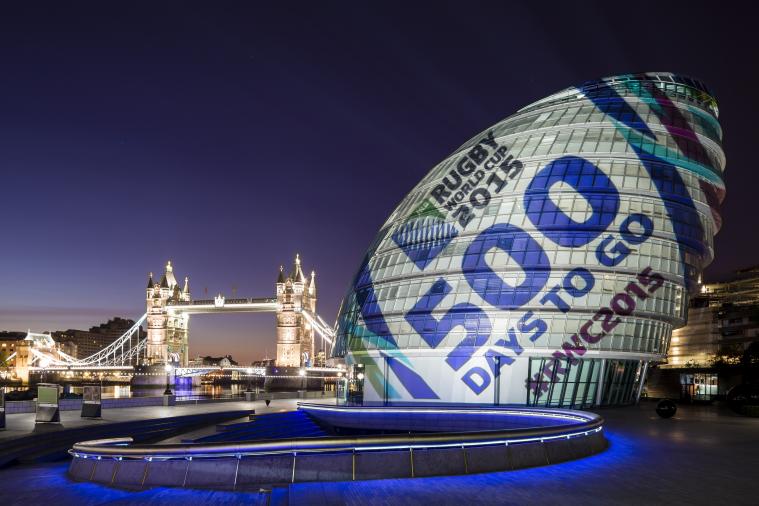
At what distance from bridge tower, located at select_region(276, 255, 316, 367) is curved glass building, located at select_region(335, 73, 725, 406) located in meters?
114

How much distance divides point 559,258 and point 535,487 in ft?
112

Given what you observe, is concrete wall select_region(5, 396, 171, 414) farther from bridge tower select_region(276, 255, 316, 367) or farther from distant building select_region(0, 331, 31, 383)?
distant building select_region(0, 331, 31, 383)

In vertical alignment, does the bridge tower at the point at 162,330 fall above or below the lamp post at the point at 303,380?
above

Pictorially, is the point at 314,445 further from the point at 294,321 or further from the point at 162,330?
the point at 162,330

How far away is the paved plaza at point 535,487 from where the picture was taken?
13.9 meters

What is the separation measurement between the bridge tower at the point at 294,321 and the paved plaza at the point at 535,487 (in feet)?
483

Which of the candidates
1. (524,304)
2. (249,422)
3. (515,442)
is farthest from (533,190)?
(515,442)

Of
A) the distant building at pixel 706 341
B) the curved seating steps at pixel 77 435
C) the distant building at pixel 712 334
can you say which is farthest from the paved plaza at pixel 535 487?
the distant building at pixel 712 334

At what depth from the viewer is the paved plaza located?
1390 centimetres

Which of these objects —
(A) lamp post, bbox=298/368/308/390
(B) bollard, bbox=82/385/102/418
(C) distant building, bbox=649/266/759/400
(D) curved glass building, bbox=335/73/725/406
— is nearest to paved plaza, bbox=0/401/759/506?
(B) bollard, bbox=82/385/102/418

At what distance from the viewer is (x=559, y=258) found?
4788 centimetres

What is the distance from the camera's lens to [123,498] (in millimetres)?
15148

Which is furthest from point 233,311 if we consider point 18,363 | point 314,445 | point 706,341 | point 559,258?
point 314,445

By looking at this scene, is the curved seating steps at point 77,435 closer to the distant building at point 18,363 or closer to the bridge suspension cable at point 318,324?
the bridge suspension cable at point 318,324
